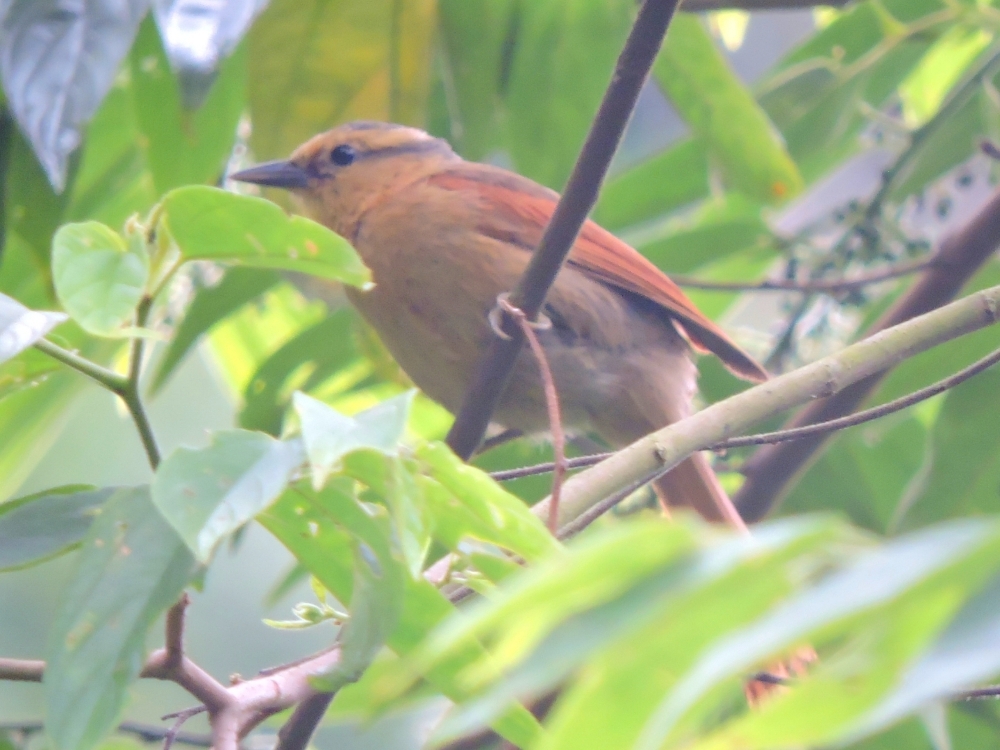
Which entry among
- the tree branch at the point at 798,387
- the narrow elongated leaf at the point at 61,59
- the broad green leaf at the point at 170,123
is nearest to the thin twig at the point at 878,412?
the tree branch at the point at 798,387

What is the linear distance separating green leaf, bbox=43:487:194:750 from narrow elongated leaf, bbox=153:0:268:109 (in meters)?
0.98

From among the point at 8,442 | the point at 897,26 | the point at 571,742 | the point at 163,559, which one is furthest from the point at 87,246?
the point at 897,26

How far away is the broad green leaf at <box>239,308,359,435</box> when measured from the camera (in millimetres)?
2795

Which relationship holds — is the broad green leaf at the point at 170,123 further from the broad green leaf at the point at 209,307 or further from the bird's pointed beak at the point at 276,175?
the bird's pointed beak at the point at 276,175

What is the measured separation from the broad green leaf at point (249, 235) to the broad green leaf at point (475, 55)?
4.81 feet

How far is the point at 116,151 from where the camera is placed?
2.79m

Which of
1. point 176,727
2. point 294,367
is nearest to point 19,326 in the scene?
point 176,727

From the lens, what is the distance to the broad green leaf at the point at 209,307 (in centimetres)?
264

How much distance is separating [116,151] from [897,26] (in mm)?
1785

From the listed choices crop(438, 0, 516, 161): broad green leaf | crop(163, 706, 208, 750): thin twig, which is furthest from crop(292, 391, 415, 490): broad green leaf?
crop(438, 0, 516, 161): broad green leaf

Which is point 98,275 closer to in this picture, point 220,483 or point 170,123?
point 220,483

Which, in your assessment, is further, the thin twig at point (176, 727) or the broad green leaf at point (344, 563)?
the thin twig at point (176, 727)

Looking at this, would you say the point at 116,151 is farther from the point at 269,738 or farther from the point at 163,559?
the point at 163,559

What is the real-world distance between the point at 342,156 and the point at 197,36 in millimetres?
1159
